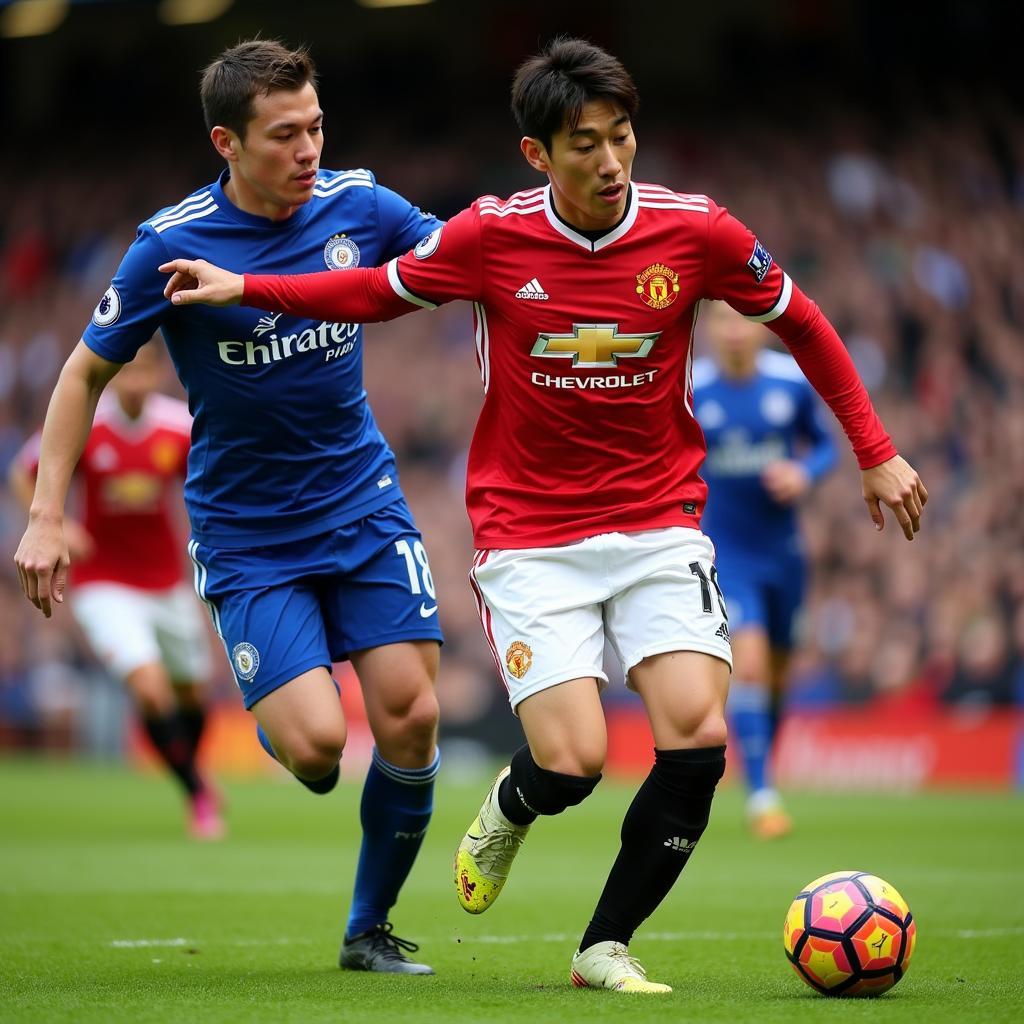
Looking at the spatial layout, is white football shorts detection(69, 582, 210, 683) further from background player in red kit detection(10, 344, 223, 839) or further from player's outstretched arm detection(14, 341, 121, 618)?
player's outstretched arm detection(14, 341, 121, 618)

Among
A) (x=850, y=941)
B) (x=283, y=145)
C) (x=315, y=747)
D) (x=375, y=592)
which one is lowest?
(x=850, y=941)

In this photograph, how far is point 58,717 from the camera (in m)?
21.2

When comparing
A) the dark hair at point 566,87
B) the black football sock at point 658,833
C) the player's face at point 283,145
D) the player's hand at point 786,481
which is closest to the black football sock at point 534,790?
the black football sock at point 658,833

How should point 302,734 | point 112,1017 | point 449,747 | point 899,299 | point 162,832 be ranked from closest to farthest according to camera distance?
point 112,1017 < point 302,734 < point 162,832 < point 449,747 < point 899,299

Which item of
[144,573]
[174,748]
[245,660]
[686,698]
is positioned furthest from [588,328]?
[144,573]

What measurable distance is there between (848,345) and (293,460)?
13544 millimetres

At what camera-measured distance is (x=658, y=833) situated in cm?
513

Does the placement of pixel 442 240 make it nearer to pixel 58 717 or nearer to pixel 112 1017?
pixel 112 1017

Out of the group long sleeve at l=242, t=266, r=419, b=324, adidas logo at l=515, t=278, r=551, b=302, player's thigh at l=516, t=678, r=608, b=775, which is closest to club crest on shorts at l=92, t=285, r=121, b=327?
long sleeve at l=242, t=266, r=419, b=324

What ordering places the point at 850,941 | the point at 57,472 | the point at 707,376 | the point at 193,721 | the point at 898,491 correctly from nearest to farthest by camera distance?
the point at 850,941, the point at 898,491, the point at 57,472, the point at 707,376, the point at 193,721

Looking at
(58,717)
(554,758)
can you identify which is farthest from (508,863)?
(58,717)

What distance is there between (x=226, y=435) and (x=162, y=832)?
20.2 feet

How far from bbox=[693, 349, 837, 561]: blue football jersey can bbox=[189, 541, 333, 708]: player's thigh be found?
512 centimetres

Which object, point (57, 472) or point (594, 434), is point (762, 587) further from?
point (57, 472)
